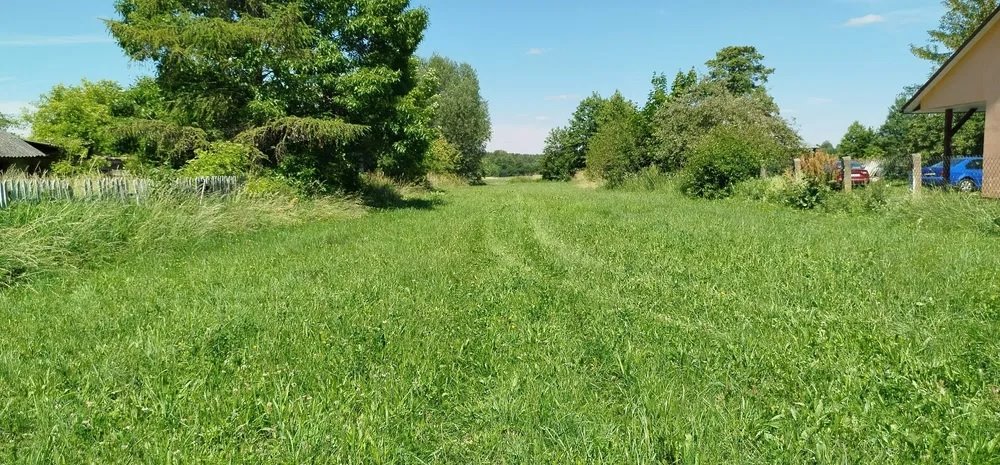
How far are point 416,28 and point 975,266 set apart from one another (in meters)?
15.6

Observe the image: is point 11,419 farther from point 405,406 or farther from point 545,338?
point 545,338

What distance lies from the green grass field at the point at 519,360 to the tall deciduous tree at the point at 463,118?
44633 millimetres

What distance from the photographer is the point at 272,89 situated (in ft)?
54.3

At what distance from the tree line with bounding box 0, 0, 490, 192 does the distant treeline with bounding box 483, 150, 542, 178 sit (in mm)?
68116

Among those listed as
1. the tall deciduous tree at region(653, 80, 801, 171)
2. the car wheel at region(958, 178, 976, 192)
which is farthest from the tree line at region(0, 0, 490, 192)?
the tall deciduous tree at region(653, 80, 801, 171)

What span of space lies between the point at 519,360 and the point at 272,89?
49.0ft

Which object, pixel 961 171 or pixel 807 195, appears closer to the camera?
pixel 807 195

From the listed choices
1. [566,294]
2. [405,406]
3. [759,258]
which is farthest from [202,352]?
[759,258]

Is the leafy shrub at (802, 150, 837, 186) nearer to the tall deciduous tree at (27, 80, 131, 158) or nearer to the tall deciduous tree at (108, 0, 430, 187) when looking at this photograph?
the tall deciduous tree at (108, 0, 430, 187)

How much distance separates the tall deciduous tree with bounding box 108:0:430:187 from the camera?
15.7m

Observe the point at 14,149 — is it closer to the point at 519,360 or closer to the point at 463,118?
the point at 519,360

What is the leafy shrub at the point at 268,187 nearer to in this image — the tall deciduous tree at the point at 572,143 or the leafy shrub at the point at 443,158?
the leafy shrub at the point at 443,158

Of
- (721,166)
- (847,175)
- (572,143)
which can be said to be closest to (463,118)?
(572,143)

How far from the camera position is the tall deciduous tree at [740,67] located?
56000 millimetres
